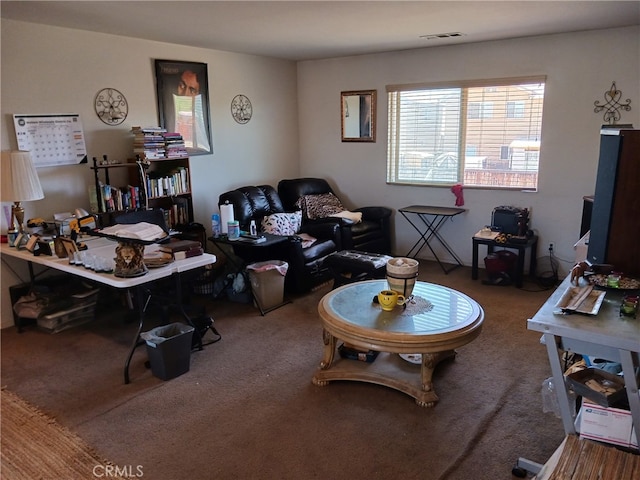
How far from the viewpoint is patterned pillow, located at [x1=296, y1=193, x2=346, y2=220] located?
5.46 meters

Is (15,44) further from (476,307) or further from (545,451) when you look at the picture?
(545,451)

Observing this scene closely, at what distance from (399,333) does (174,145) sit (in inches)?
112

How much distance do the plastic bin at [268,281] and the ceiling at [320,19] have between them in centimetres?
191

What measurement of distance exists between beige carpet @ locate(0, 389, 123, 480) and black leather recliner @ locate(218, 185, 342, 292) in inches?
78.1

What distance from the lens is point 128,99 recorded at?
434 centimetres

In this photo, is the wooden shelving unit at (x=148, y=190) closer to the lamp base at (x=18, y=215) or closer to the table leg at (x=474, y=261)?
the lamp base at (x=18, y=215)

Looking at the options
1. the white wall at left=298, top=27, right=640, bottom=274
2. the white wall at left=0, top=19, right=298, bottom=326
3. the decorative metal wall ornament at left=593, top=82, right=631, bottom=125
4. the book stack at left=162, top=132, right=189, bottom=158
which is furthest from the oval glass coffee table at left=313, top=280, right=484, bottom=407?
the decorative metal wall ornament at left=593, top=82, right=631, bottom=125

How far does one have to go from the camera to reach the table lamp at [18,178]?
343cm

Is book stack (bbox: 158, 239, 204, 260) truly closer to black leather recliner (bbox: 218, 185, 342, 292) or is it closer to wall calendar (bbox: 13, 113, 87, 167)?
black leather recliner (bbox: 218, 185, 342, 292)

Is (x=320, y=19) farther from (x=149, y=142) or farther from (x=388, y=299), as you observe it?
A: (x=388, y=299)

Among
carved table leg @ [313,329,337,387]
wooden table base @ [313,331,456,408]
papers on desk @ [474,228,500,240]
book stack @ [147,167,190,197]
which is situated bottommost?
wooden table base @ [313,331,456,408]

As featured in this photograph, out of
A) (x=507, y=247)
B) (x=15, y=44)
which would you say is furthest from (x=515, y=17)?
(x=15, y=44)

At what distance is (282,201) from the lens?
5.59 m

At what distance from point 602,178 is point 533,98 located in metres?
3.00
